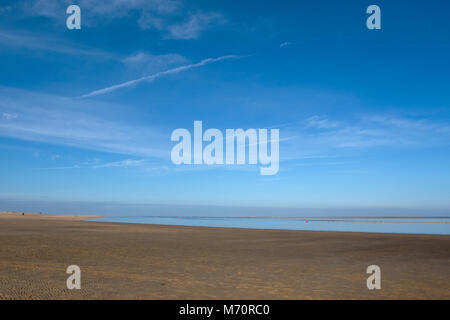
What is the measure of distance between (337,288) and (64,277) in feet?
32.1

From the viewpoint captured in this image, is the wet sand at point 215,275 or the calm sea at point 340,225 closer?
the wet sand at point 215,275

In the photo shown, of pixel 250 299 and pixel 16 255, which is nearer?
pixel 250 299

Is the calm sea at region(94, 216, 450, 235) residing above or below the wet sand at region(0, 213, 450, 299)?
below

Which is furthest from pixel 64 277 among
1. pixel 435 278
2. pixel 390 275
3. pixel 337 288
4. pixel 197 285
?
pixel 435 278

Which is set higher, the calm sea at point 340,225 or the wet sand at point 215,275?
the wet sand at point 215,275

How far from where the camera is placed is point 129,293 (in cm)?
1025

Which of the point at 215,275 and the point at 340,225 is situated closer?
the point at 215,275

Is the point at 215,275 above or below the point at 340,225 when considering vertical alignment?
above

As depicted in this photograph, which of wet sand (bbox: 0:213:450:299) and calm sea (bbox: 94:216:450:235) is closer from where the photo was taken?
wet sand (bbox: 0:213:450:299)
